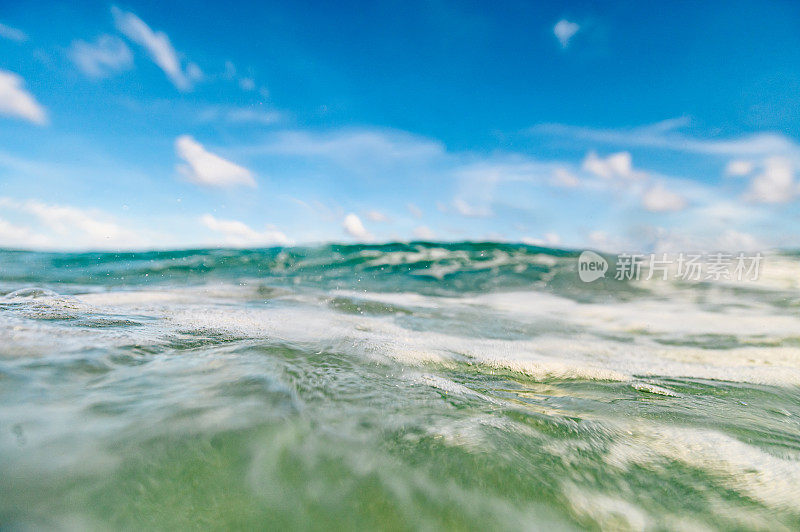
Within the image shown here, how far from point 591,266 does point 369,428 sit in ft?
38.2

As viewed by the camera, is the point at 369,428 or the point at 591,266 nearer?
the point at 369,428

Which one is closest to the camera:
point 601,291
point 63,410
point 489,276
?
point 63,410

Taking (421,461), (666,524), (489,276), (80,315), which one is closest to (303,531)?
(421,461)

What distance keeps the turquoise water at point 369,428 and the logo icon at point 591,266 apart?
20.5 ft

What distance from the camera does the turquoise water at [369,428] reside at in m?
1.07

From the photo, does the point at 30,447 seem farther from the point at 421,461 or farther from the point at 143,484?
the point at 421,461

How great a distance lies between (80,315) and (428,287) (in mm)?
6659

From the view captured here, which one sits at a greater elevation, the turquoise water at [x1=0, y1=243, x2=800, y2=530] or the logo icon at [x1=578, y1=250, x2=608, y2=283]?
the logo icon at [x1=578, y1=250, x2=608, y2=283]

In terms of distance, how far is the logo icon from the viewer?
10.2 m

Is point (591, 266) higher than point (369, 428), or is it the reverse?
point (591, 266)

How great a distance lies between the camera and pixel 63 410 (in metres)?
1.44

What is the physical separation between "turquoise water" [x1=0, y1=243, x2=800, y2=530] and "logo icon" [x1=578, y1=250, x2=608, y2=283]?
625cm

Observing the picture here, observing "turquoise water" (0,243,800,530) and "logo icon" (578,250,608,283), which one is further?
"logo icon" (578,250,608,283)

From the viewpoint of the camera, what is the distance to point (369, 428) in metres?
1.48
